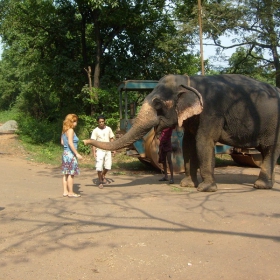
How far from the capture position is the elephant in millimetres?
8789

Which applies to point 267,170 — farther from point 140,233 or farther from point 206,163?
point 140,233

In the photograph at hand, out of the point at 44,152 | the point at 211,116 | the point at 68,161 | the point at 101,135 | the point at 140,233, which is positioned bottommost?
the point at 140,233

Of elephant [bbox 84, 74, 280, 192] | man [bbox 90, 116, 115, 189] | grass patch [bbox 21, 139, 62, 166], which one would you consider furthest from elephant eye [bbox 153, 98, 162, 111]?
grass patch [bbox 21, 139, 62, 166]

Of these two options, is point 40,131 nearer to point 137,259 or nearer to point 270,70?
point 270,70

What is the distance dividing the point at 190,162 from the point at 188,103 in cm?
170

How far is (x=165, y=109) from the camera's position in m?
8.84

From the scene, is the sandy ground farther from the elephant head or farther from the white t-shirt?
the elephant head

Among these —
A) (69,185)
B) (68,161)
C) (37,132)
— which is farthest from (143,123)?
(37,132)

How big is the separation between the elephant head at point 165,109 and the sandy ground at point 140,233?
133cm

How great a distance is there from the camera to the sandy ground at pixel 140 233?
449 cm

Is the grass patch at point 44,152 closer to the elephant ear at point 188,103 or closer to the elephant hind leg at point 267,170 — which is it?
the elephant ear at point 188,103

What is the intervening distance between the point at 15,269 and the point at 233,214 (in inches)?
145

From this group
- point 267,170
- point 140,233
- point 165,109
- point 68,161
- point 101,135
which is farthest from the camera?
point 101,135

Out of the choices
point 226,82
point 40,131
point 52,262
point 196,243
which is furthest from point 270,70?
point 52,262
